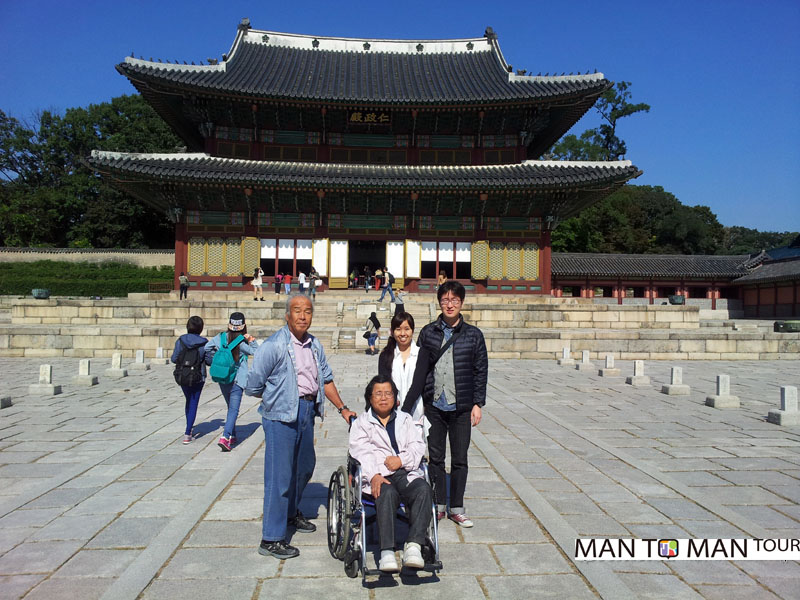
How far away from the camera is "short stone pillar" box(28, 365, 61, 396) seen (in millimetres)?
9169

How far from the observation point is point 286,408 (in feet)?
11.6

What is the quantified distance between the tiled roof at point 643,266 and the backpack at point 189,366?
28337mm

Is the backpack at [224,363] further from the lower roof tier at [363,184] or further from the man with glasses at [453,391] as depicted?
the lower roof tier at [363,184]

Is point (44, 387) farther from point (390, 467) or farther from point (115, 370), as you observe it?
point (390, 467)

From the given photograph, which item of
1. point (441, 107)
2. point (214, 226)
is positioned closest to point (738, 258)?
point (441, 107)

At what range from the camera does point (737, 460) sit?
223 inches

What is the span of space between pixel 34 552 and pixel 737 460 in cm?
651

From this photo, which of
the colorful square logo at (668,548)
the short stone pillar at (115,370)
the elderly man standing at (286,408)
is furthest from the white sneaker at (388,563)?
the short stone pillar at (115,370)

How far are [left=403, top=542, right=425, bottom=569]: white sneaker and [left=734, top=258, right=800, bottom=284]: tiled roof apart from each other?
34013 mm

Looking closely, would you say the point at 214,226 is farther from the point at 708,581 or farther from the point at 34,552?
the point at 708,581

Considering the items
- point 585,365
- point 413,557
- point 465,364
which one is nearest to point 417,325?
point 585,365

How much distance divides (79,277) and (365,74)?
21826 mm

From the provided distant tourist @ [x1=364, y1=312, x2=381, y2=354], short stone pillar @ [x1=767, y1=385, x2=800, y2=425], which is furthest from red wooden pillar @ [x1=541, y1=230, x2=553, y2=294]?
short stone pillar @ [x1=767, y1=385, x2=800, y2=425]

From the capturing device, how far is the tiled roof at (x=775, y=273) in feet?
96.8
